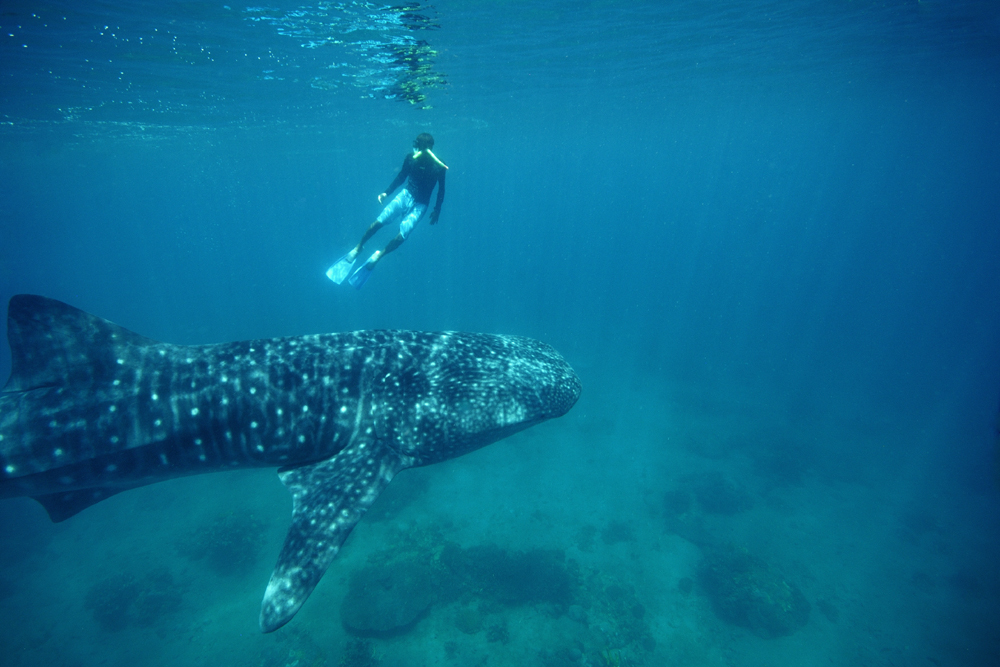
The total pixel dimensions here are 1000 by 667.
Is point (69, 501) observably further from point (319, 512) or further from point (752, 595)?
point (752, 595)

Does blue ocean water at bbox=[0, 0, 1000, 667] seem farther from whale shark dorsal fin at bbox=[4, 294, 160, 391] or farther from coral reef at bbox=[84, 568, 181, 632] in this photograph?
whale shark dorsal fin at bbox=[4, 294, 160, 391]

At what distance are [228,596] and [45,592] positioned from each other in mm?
6071

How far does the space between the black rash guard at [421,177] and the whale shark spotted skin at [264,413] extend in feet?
22.6

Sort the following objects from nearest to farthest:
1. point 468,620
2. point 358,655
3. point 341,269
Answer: point 358,655
point 468,620
point 341,269

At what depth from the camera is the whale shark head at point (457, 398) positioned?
15.5 ft

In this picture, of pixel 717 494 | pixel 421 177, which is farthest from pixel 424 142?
pixel 717 494

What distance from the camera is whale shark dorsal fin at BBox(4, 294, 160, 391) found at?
392 centimetres

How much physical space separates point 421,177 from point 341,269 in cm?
326

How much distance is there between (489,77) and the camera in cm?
2386

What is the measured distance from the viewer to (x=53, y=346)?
3.99 m

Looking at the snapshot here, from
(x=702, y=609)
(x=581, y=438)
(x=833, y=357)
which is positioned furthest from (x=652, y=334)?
(x=702, y=609)

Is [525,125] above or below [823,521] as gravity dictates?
above

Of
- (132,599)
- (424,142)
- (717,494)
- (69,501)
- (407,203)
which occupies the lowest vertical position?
(132,599)

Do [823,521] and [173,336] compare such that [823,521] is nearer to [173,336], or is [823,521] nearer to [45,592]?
[45,592]
